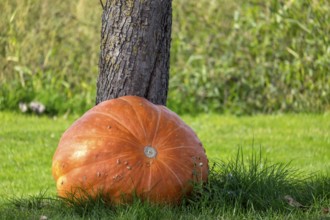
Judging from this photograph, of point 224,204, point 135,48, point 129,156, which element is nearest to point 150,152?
point 129,156

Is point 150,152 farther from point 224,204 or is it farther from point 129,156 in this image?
point 224,204

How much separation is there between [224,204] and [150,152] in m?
0.56

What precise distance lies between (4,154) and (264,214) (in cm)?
377

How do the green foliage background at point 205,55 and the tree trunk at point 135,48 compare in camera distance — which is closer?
the tree trunk at point 135,48

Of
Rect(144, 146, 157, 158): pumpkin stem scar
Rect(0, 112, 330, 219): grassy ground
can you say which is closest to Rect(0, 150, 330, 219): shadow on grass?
Rect(0, 112, 330, 219): grassy ground

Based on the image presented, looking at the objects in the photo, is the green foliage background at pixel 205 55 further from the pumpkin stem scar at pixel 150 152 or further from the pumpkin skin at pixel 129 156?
the pumpkin stem scar at pixel 150 152

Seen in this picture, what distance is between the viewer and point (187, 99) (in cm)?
1096

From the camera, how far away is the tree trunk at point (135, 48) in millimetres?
5344

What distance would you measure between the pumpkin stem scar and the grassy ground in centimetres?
33

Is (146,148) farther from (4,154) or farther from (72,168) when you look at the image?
(4,154)

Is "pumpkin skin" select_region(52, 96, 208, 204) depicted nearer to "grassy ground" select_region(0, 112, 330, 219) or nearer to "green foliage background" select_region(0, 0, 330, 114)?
"grassy ground" select_region(0, 112, 330, 219)

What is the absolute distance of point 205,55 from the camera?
1106cm

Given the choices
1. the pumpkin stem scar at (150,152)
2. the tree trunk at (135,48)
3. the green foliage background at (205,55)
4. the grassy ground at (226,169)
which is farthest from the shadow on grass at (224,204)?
the green foliage background at (205,55)

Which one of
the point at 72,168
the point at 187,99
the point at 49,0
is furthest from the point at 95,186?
the point at 49,0
